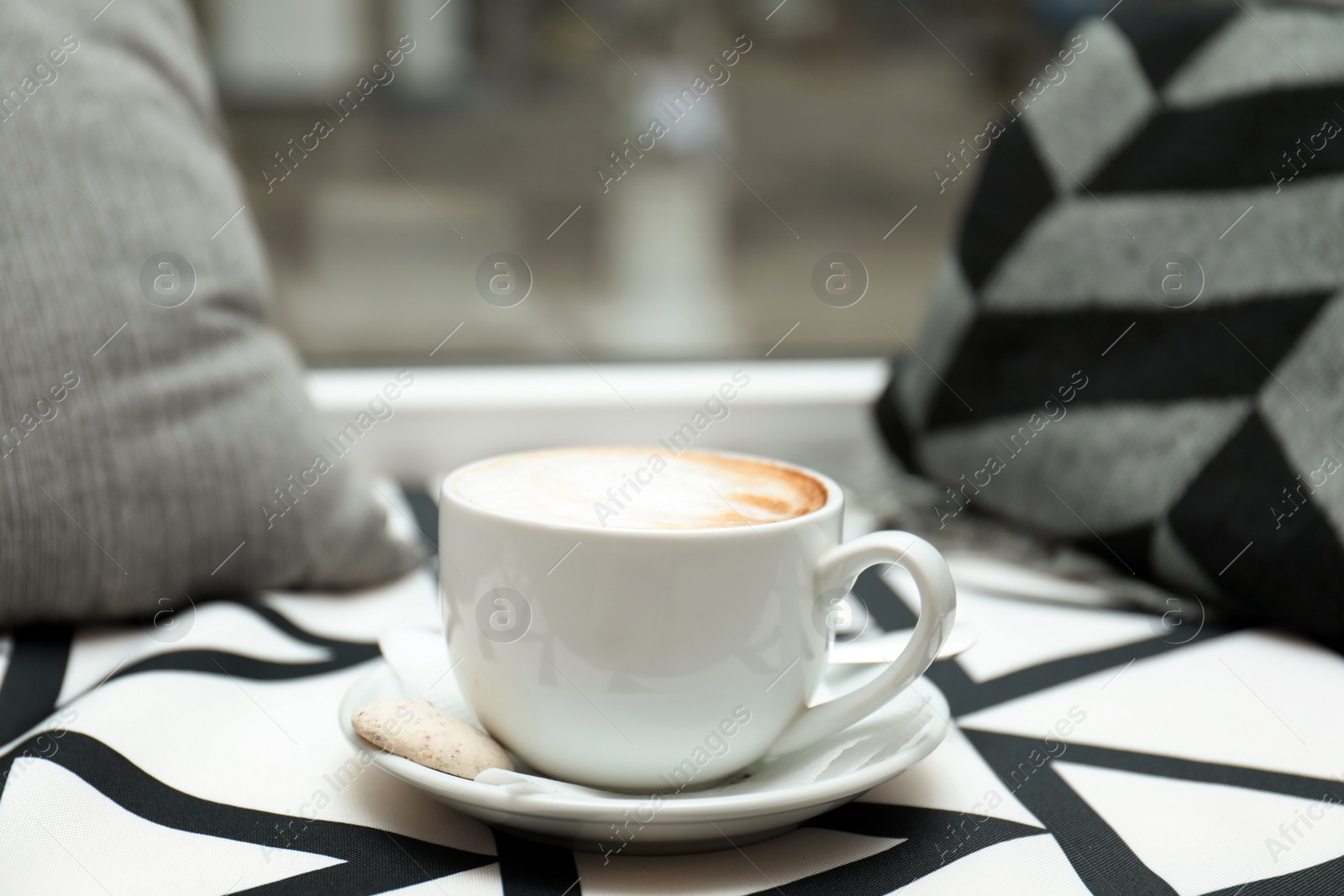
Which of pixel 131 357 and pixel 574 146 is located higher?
pixel 574 146

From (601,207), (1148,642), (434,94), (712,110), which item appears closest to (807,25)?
(712,110)

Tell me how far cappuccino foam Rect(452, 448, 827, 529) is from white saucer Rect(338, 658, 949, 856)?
0.09 metres

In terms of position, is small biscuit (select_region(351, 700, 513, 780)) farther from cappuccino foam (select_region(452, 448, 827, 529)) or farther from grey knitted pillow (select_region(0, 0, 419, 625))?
grey knitted pillow (select_region(0, 0, 419, 625))

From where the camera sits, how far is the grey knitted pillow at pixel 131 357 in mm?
444

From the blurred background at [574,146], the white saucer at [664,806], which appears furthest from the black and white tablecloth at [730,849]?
the blurred background at [574,146]

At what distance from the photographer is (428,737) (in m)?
0.33

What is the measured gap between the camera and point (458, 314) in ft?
3.41

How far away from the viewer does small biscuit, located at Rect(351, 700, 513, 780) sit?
327mm

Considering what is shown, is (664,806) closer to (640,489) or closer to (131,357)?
(640,489)

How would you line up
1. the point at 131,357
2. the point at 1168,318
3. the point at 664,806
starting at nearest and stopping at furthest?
the point at 664,806 < the point at 131,357 < the point at 1168,318

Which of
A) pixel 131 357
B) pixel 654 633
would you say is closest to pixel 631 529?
pixel 654 633

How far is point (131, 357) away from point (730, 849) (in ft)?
1.15

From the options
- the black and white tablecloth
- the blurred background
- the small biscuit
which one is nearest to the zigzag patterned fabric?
the black and white tablecloth

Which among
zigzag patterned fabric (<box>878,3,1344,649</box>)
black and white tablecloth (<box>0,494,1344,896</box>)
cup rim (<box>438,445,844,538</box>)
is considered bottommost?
black and white tablecloth (<box>0,494,1344,896</box>)
